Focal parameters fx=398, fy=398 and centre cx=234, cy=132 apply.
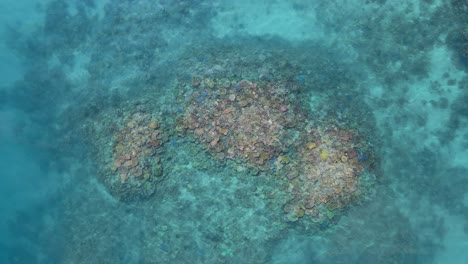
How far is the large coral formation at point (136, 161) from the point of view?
8.70 m

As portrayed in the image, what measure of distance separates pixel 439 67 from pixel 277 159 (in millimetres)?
4078

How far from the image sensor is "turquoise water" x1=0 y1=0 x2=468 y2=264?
820cm

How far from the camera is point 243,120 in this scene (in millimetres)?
8391

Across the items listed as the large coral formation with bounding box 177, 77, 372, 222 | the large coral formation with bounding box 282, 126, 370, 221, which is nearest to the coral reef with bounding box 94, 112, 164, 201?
the large coral formation with bounding box 177, 77, 372, 222

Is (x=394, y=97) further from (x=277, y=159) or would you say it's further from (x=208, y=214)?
(x=208, y=214)

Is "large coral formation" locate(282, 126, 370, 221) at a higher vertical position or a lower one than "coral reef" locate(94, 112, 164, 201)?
higher

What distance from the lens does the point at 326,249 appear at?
8172 mm

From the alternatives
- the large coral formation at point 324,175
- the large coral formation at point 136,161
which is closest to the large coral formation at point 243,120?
the large coral formation at point 324,175

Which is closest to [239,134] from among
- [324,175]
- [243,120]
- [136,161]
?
[243,120]

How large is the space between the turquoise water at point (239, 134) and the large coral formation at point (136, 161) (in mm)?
31

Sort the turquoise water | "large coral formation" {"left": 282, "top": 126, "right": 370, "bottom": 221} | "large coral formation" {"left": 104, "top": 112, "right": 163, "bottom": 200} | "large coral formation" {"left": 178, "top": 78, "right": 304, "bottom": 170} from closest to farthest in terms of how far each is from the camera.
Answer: "large coral formation" {"left": 282, "top": 126, "right": 370, "bottom": 221}, the turquoise water, "large coral formation" {"left": 178, "top": 78, "right": 304, "bottom": 170}, "large coral formation" {"left": 104, "top": 112, "right": 163, "bottom": 200}

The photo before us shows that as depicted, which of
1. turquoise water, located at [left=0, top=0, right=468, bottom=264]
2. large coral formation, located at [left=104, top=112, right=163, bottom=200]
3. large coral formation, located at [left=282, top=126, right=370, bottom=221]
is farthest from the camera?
large coral formation, located at [left=104, top=112, right=163, bottom=200]

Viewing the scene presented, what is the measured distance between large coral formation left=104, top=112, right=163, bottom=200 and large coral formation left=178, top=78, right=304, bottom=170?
0.71 metres

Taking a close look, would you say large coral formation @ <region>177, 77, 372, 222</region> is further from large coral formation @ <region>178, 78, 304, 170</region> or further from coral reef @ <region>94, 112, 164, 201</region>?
coral reef @ <region>94, 112, 164, 201</region>
